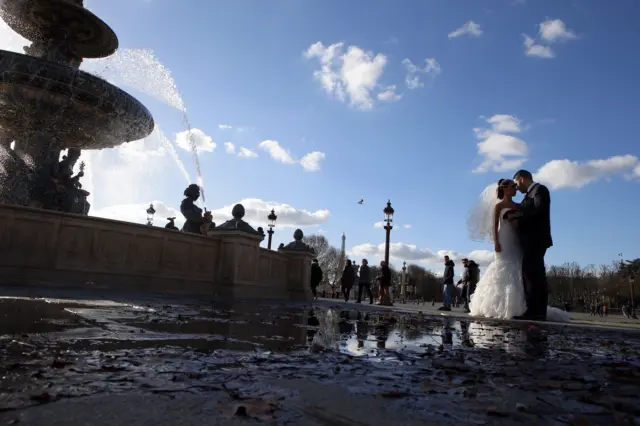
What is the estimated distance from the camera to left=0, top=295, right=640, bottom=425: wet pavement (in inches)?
66.7

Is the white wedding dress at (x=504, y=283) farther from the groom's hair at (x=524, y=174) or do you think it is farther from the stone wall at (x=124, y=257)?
the stone wall at (x=124, y=257)

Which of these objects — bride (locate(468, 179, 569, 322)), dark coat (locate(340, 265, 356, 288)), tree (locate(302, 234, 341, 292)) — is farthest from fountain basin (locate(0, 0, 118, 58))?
tree (locate(302, 234, 341, 292))

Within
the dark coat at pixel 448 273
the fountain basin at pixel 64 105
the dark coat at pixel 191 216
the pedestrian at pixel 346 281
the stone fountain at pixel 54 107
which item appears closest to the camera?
the fountain basin at pixel 64 105

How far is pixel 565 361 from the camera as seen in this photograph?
3.64m

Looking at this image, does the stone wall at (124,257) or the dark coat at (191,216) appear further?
the dark coat at (191,216)

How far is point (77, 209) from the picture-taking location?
54.0 ft

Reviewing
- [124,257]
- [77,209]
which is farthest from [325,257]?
[124,257]

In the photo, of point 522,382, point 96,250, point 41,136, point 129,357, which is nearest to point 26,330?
point 129,357

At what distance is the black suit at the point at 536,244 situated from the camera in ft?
29.3

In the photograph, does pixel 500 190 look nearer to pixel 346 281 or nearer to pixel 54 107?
pixel 346 281

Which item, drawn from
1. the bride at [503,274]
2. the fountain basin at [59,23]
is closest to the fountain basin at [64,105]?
the fountain basin at [59,23]

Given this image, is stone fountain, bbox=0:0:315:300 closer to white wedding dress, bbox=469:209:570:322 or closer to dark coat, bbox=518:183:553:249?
white wedding dress, bbox=469:209:570:322

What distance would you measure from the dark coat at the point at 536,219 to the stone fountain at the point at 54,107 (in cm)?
1241

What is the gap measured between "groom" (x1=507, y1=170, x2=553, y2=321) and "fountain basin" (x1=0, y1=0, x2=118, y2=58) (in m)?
16.5
